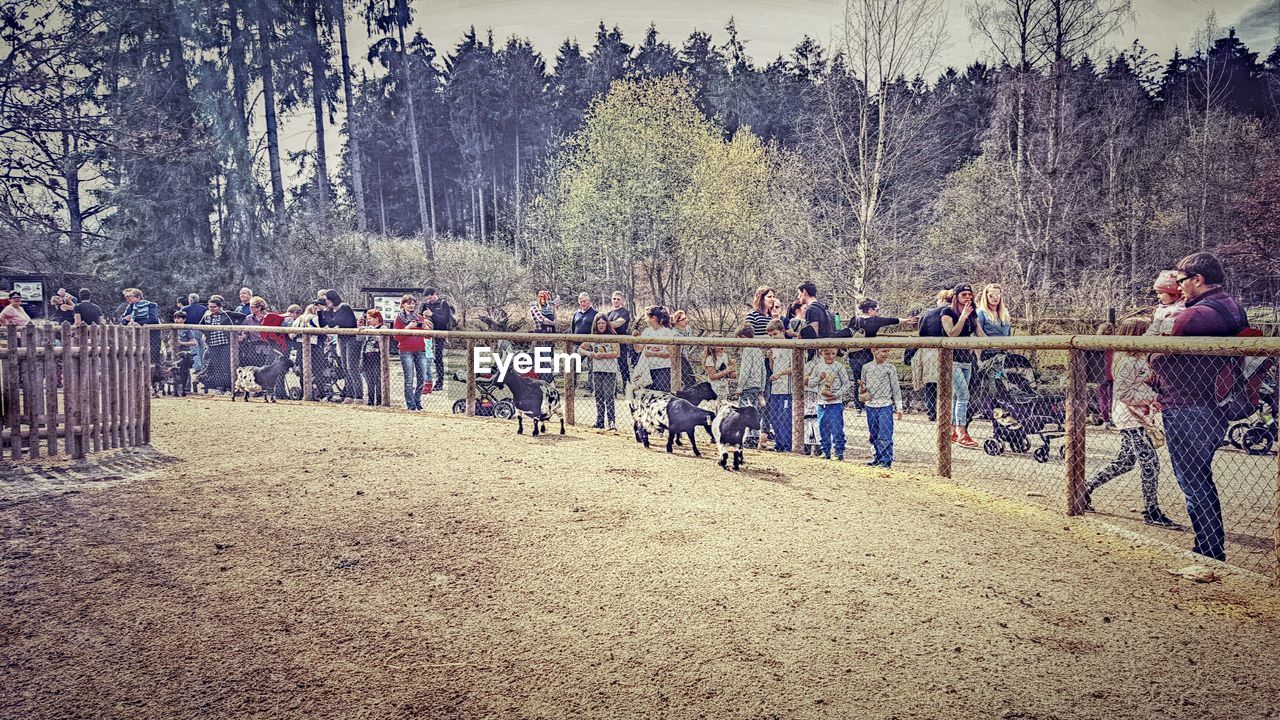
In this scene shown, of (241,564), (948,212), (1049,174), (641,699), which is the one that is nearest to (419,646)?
(641,699)

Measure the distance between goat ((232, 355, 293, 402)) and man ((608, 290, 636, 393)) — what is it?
549 cm

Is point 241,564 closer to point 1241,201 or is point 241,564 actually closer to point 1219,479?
point 1219,479

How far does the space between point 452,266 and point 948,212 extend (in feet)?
64.5

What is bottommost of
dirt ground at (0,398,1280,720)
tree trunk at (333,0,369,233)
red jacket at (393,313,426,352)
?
dirt ground at (0,398,1280,720)

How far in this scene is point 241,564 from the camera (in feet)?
14.4

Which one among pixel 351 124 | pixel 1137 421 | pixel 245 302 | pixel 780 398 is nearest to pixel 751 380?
pixel 780 398

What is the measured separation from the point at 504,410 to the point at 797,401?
4.57 m

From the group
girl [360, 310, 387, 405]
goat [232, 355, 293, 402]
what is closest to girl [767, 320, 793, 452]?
girl [360, 310, 387, 405]

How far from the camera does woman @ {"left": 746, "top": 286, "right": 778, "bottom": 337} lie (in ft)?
29.1

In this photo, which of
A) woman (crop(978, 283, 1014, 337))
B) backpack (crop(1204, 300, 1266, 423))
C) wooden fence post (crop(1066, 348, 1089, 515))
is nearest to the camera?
backpack (crop(1204, 300, 1266, 423))

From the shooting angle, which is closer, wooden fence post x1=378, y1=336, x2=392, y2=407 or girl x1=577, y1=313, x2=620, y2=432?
girl x1=577, y1=313, x2=620, y2=432

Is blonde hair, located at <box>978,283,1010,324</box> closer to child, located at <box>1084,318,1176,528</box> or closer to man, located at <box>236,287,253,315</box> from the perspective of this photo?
child, located at <box>1084,318,1176,528</box>

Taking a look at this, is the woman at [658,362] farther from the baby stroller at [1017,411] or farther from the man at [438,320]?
the man at [438,320]

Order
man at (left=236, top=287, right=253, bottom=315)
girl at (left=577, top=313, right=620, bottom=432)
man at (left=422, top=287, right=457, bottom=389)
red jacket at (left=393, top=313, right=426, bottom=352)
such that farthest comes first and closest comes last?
man at (left=236, top=287, right=253, bottom=315), man at (left=422, top=287, right=457, bottom=389), red jacket at (left=393, top=313, right=426, bottom=352), girl at (left=577, top=313, right=620, bottom=432)
